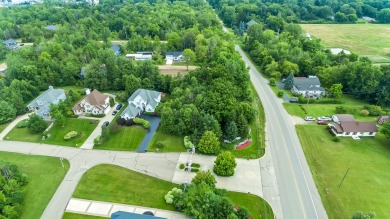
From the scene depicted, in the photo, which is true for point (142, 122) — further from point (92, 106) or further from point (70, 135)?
point (70, 135)

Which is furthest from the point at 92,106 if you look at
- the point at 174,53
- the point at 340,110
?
the point at 340,110

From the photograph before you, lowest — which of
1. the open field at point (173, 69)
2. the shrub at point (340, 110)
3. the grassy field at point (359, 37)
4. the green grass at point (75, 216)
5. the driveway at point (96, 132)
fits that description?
the green grass at point (75, 216)

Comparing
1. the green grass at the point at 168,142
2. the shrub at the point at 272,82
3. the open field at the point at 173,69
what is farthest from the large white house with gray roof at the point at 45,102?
the shrub at the point at 272,82

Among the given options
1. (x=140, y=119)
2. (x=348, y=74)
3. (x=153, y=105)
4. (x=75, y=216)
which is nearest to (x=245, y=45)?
(x=348, y=74)

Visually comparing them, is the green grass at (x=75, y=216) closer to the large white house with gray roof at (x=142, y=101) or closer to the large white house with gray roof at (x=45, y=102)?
the large white house with gray roof at (x=142, y=101)

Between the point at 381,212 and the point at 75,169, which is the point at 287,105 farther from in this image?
the point at 75,169

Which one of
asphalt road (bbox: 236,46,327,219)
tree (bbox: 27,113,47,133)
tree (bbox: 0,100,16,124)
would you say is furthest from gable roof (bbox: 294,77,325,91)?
tree (bbox: 0,100,16,124)

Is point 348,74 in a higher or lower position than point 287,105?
higher
